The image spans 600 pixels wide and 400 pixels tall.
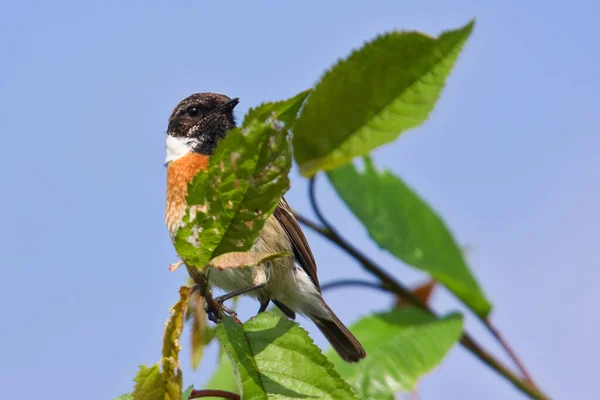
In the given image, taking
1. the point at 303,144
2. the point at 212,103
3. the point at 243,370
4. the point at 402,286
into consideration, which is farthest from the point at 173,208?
the point at 243,370

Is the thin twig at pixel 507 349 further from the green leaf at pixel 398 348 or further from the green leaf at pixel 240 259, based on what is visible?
the green leaf at pixel 240 259

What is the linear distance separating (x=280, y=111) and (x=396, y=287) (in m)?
1.87

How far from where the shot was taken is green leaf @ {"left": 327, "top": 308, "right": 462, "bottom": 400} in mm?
3504

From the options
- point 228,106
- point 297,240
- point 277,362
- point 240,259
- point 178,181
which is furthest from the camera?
point 228,106

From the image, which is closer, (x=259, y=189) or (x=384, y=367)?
(x=259, y=189)

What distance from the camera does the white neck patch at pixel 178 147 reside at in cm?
577

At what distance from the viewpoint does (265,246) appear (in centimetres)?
518

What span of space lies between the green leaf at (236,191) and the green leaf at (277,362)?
308 mm

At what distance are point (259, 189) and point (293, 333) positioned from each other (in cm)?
51

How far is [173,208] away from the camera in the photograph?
195 inches

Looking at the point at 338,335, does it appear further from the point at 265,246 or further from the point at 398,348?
the point at 398,348

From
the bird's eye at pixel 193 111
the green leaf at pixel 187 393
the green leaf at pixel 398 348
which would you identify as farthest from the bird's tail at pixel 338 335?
the green leaf at pixel 187 393

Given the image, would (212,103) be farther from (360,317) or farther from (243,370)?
(243,370)

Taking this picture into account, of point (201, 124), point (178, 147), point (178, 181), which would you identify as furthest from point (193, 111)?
point (178, 181)
